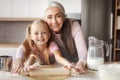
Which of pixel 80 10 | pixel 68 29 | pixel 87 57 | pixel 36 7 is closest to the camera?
pixel 87 57

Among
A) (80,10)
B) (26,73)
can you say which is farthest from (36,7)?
(26,73)

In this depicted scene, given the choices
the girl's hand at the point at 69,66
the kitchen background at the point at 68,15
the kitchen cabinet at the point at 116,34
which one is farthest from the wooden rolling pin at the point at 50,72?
the kitchen cabinet at the point at 116,34

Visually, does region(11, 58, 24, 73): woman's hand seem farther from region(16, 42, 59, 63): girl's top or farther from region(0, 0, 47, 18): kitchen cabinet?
region(0, 0, 47, 18): kitchen cabinet

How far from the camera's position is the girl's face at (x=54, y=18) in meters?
1.39

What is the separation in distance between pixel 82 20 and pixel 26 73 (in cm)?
185

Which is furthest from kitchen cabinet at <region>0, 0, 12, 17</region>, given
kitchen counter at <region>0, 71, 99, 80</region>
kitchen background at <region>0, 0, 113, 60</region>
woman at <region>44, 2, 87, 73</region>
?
kitchen counter at <region>0, 71, 99, 80</region>

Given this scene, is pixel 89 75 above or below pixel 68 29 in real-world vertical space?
below

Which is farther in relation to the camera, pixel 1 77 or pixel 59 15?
pixel 59 15

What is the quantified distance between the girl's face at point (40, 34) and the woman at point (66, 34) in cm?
6

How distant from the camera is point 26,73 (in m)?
1.21

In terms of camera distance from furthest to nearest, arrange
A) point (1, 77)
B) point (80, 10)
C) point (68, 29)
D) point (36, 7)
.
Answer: point (36, 7) < point (80, 10) < point (68, 29) < point (1, 77)

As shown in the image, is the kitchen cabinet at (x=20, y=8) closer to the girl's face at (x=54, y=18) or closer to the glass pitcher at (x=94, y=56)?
the girl's face at (x=54, y=18)

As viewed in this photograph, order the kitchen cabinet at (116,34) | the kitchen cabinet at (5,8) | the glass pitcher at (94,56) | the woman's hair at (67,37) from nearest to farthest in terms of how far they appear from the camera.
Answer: the glass pitcher at (94,56) → the woman's hair at (67,37) → the kitchen cabinet at (116,34) → the kitchen cabinet at (5,8)

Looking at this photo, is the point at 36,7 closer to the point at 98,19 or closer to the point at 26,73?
the point at 98,19
